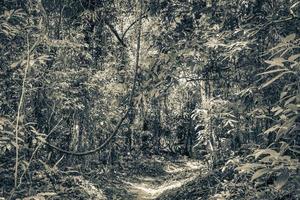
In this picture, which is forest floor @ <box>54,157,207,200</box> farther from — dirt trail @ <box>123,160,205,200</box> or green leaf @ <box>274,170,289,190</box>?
green leaf @ <box>274,170,289,190</box>

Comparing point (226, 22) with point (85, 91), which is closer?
point (226, 22)

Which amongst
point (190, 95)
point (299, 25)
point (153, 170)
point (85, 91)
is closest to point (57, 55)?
point (85, 91)


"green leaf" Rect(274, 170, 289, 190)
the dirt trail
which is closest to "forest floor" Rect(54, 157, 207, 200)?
the dirt trail

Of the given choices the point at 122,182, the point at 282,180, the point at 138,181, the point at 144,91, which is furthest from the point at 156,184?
the point at 282,180

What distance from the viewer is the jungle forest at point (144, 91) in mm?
5062

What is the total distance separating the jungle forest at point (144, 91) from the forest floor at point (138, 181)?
0.25 ft

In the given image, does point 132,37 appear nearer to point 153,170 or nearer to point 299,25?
point 153,170

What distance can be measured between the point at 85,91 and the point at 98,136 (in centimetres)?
406

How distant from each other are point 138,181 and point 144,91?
1005cm

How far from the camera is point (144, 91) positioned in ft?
20.4

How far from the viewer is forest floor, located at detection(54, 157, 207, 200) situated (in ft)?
37.3

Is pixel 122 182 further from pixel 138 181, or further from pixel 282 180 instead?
pixel 282 180

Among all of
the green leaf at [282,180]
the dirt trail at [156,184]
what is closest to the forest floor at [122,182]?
the dirt trail at [156,184]

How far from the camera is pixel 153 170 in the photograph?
61.2ft
